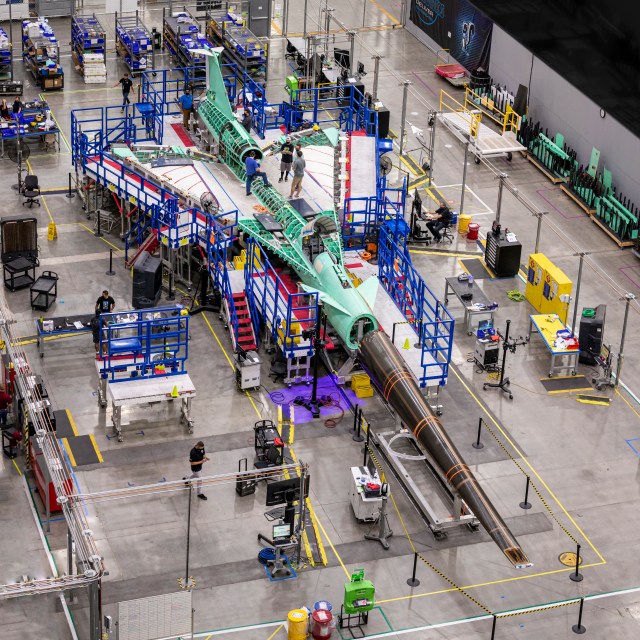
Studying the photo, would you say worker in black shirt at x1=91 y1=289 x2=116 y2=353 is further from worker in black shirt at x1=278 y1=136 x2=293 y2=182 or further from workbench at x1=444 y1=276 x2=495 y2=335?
workbench at x1=444 y1=276 x2=495 y2=335

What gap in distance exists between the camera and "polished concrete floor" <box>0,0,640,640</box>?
30.8 metres

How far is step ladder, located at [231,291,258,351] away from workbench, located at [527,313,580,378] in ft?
32.8

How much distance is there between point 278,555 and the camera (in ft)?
104

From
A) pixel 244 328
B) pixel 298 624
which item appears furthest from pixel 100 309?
pixel 298 624

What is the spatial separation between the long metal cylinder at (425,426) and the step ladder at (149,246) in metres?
10.7

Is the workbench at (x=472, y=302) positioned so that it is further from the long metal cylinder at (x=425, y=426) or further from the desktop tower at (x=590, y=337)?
the long metal cylinder at (x=425, y=426)

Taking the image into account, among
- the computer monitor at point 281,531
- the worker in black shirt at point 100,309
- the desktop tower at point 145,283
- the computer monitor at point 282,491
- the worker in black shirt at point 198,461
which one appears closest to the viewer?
the computer monitor at point 282,491

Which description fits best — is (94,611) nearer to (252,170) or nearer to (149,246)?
(149,246)

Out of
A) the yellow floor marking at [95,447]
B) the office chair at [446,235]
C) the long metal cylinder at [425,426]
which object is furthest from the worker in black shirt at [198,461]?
the office chair at [446,235]

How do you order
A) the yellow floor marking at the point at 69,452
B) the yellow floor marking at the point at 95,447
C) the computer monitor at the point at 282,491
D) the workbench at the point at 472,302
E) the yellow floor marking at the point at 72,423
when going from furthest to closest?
the workbench at the point at 472,302 < the yellow floor marking at the point at 72,423 < the yellow floor marking at the point at 95,447 < the yellow floor marking at the point at 69,452 < the computer monitor at the point at 282,491

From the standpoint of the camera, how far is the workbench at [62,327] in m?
40.7

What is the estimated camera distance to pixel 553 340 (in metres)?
41.2

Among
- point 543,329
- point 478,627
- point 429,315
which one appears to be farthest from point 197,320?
point 478,627

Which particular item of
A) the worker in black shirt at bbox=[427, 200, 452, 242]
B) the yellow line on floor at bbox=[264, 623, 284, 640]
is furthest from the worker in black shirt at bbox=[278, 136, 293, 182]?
the yellow line on floor at bbox=[264, 623, 284, 640]
